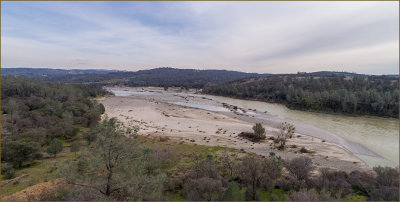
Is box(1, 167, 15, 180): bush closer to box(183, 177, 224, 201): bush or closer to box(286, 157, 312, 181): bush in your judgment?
box(183, 177, 224, 201): bush

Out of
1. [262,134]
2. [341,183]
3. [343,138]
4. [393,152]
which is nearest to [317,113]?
[343,138]

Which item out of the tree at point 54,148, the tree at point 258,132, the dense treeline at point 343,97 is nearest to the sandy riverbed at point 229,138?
the tree at point 258,132

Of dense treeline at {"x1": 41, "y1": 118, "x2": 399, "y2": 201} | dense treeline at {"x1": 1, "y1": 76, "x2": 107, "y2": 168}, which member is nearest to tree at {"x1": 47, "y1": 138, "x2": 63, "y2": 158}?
dense treeline at {"x1": 1, "y1": 76, "x2": 107, "y2": 168}

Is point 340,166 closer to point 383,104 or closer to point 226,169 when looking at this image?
point 226,169

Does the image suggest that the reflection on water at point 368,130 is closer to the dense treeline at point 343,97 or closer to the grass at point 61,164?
the dense treeline at point 343,97

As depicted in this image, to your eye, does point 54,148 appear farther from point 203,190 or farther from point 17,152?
point 203,190

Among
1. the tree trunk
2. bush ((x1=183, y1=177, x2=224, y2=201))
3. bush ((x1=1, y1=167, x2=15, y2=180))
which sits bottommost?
bush ((x1=1, y1=167, x2=15, y2=180))

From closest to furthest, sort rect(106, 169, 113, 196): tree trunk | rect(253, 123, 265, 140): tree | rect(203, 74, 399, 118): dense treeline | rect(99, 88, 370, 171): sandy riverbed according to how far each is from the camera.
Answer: rect(106, 169, 113, 196): tree trunk < rect(99, 88, 370, 171): sandy riverbed < rect(253, 123, 265, 140): tree < rect(203, 74, 399, 118): dense treeline
